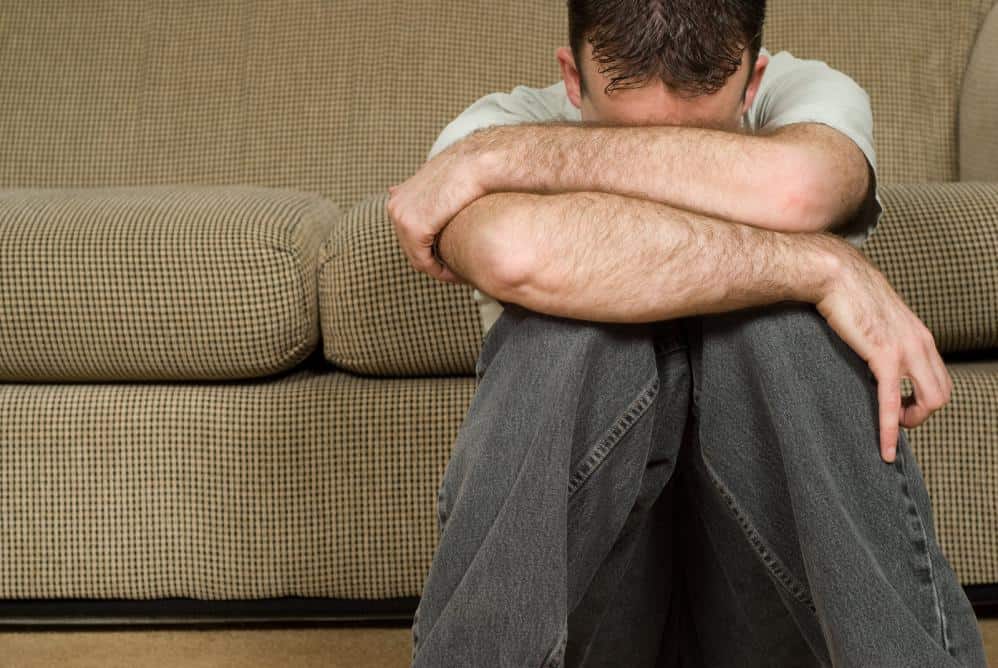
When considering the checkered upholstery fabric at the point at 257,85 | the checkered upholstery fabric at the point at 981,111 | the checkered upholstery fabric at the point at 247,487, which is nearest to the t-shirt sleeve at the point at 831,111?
the checkered upholstery fabric at the point at 247,487

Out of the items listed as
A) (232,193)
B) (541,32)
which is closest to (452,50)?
(541,32)

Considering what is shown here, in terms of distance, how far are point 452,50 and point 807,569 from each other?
1288mm

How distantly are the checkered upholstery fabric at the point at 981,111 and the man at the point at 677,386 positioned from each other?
780 mm

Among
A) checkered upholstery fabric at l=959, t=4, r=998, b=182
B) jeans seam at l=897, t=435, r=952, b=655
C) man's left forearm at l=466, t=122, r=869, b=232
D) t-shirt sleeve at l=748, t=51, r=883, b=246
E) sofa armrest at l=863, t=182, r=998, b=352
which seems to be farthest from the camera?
checkered upholstery fabric at l=959, t=4, r=998, b=182

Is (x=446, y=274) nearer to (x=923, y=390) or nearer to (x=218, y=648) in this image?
(x=923, y=390)

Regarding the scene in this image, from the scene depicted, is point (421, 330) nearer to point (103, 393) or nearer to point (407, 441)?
point (407, 441)

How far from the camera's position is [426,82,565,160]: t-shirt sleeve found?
3.49ft

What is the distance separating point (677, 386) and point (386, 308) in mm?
454

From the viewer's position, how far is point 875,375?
0.80 meters

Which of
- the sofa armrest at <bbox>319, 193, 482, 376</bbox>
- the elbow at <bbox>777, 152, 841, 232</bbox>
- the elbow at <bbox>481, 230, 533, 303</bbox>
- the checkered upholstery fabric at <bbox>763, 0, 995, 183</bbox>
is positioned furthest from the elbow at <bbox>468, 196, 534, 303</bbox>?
the checkered upholstery fabric at <bbox>763, 0, 995, 183</bbox>

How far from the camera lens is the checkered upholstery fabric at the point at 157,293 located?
1.21 m

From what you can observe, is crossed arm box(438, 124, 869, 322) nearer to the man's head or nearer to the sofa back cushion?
the man's head

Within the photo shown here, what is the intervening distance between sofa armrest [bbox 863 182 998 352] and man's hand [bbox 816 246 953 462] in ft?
1.25

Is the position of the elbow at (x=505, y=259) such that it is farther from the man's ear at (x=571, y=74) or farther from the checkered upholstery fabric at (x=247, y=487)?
the checkered upholstery fabric at (x=247, y=487)
